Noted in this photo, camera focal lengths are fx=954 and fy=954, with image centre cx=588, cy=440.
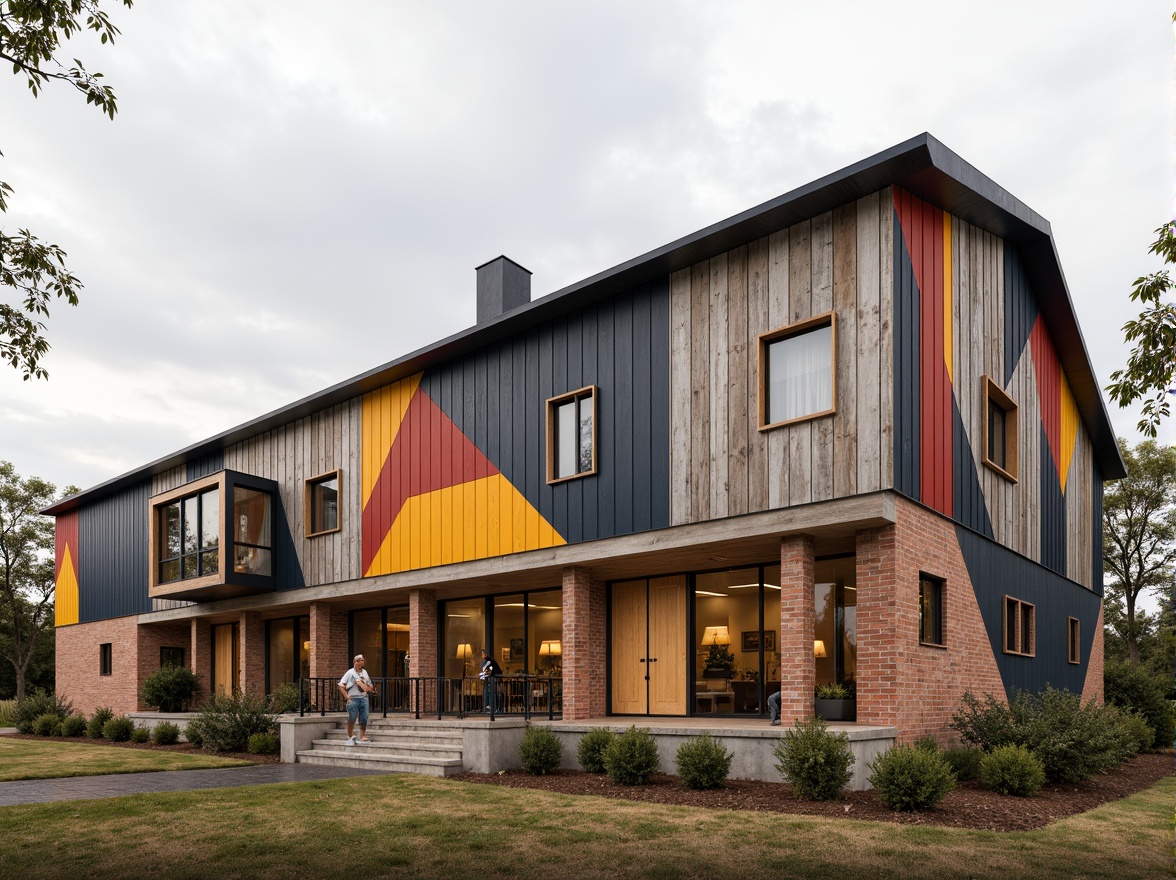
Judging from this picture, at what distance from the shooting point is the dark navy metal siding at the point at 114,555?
2905 cm

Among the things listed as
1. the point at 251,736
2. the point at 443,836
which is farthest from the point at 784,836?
the point at 251,736

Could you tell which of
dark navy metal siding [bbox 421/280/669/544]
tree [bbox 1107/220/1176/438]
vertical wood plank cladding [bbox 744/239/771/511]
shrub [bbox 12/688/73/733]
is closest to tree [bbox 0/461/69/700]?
shrub [bbox 12/688/73/733]

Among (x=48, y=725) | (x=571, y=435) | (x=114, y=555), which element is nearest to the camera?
(x=571, y=435)

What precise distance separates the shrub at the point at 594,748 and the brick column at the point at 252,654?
13.3 m

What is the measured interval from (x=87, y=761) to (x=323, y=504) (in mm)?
7220

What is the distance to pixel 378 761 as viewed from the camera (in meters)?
16.0

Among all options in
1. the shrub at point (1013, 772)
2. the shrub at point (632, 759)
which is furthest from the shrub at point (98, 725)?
the shrub at point (1013, 772)

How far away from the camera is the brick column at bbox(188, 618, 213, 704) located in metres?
26.6

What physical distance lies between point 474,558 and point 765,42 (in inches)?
410

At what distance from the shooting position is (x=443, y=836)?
9.44 metres

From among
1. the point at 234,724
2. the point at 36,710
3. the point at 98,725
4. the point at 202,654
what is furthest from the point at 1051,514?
the point at 36,710

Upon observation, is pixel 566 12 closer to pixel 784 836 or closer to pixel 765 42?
pixel 765 42

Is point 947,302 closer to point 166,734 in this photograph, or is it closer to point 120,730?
point 166,734

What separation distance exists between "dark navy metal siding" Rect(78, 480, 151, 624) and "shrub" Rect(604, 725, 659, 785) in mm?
20485
